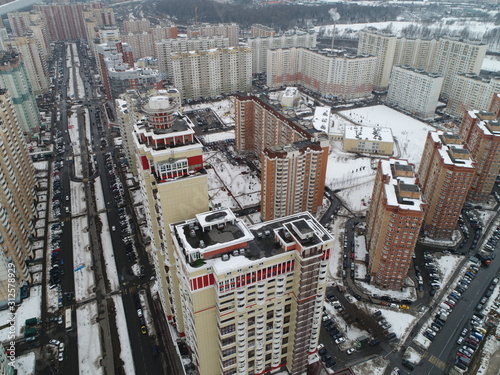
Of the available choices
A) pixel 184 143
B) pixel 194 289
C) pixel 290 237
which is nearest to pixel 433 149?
pixel 290 237

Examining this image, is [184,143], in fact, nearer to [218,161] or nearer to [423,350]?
[423,350]

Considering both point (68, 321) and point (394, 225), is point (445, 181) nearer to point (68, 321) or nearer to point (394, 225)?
point (394, 225)

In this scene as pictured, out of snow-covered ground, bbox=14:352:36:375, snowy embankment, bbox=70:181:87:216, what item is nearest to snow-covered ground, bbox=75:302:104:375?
snow-covered ground, bbox=14:352:36:375

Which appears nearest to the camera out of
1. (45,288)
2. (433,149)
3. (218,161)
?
(45,288)

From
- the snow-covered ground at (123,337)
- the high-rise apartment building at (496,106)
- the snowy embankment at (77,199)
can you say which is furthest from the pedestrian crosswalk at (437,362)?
the snowy embankment at (77,199)

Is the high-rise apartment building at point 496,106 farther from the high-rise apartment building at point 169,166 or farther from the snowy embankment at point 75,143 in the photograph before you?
the snowy embankment at point 75,143

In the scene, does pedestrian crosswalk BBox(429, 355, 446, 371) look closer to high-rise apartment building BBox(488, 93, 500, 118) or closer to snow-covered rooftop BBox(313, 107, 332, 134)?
high-rise apartment building BBox(488, 93, 500, 118)
